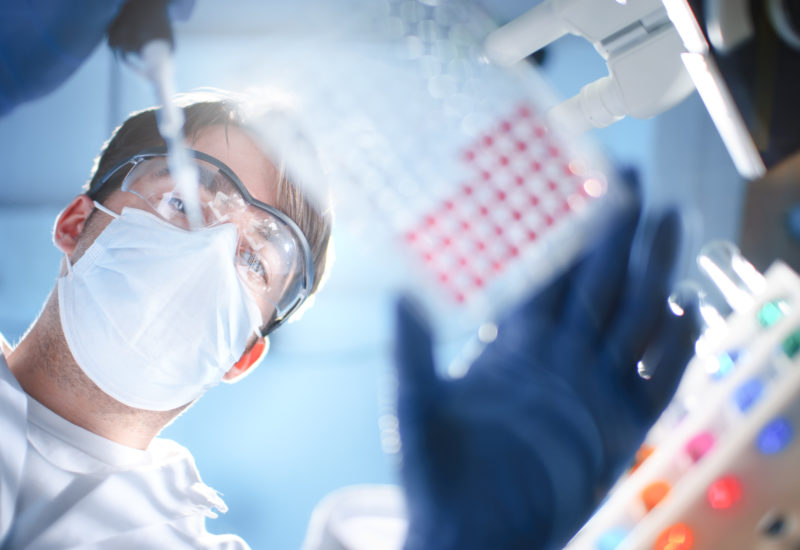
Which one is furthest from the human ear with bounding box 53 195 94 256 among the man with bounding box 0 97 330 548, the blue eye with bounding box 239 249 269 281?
the blue eye with bounding box 239 249 269 281

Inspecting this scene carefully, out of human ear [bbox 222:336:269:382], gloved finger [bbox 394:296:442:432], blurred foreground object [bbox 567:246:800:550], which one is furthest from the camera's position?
human ear [bbox 222:336:269:382]

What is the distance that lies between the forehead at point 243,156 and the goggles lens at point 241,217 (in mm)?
17

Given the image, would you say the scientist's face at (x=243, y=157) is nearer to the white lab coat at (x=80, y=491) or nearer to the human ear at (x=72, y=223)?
the human ear at (x=72, y=223)

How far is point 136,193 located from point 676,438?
73 centimetres

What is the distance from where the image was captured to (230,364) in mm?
741

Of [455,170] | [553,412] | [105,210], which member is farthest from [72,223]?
[553,412]

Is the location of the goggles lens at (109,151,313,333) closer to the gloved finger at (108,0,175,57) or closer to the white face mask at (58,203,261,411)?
the white face mask at (58,203,261,411)

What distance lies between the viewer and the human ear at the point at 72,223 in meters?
0.74

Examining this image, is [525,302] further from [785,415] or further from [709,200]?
[709,200]

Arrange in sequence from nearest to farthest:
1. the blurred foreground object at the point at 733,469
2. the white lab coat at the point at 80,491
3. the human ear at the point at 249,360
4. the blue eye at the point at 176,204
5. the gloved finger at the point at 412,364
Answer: the blurred foreground object at the point at 733,469, the gloved finger at the point at 412,364, the white lab coat at the point at 80,491, the blue eye at the point at 176,204, the human ear at the point at 249,360

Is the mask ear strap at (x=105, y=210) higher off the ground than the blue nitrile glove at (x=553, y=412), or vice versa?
the mask ear strap at (x=105, y=210)

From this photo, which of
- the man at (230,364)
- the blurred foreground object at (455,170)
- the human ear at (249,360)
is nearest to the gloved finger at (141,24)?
the man at (230,364)

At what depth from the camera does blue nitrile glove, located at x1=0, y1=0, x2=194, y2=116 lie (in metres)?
0.80

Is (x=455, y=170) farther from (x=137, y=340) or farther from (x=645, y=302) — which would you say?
(x=137, y=340)
